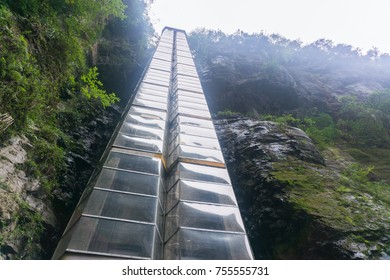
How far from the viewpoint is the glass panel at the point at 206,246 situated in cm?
557

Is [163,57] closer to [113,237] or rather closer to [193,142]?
[193,142]

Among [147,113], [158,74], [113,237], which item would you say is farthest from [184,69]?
[113,237]

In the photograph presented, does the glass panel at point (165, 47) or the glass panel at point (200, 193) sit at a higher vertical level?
the glass panel at point (165, 47)

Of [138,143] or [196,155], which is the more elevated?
[138,143]

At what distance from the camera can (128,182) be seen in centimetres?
710

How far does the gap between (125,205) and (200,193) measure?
2124mm

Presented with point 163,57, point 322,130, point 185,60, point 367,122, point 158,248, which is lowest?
point 322,130

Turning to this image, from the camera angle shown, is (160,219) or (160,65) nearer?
(160,219)

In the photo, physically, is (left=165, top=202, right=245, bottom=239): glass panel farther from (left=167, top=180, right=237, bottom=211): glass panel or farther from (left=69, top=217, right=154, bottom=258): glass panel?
(left=69, top=217, right=154, bottom=258): glass panel

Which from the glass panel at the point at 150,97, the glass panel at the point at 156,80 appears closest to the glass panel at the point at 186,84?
the glass panel at the point at 156,80

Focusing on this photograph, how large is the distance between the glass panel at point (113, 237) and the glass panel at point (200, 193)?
155 centimetres

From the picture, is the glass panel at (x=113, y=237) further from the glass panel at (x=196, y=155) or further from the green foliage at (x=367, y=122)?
the green foliage at (x=367, y=122)

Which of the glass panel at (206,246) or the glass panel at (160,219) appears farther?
the glass panel at (160,219)

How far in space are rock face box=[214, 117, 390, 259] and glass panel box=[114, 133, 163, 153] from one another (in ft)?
10.8
